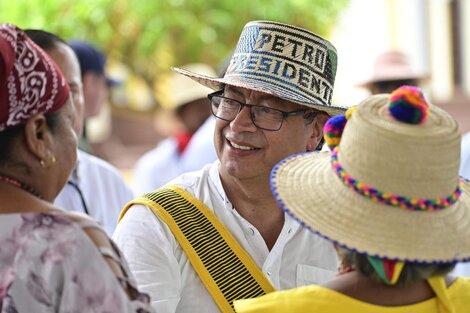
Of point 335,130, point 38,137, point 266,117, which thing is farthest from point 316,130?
point 38,137

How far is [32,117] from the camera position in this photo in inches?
97.7

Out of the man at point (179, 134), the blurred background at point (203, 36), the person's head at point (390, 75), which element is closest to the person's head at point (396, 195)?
the person's head at point (390, 75)

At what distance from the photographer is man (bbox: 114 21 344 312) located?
336 centimetres

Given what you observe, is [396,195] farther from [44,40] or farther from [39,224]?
[44,40]

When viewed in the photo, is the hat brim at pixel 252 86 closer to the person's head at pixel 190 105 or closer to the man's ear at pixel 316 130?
the man's ear at pixel 316 130

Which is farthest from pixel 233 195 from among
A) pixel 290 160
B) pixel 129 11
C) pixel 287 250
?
pixel 129 11

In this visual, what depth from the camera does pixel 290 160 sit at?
2.89 m

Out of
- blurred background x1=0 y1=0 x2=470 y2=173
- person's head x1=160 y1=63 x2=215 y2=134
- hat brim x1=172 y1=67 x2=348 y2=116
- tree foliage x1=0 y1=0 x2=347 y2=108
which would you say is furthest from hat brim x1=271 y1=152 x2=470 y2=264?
tree foliage x1=0 y1=0 x2=347 y2=108

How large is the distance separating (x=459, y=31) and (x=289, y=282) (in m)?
18.8

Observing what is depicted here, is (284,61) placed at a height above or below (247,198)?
above

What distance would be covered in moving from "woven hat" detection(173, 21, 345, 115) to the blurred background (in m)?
11.5

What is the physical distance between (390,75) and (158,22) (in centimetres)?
1114

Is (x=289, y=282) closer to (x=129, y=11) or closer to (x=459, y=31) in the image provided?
(x=129, y=11)

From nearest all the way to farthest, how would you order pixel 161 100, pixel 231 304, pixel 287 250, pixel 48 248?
pixel 48 248
pixel 231 304
pixel 287 250
pixel 161 100
